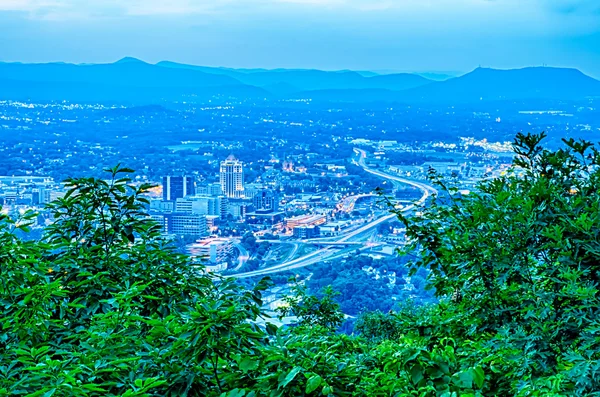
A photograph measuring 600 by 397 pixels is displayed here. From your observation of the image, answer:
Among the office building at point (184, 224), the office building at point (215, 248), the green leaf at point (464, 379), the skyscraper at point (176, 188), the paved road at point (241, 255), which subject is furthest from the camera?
the skyscraper at point (176, 188)

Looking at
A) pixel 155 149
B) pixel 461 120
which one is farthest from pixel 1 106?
pixel 461 120

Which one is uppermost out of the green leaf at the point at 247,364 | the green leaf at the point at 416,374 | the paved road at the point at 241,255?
the green leaf at the point at 247,364

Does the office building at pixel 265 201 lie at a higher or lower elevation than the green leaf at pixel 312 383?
lower

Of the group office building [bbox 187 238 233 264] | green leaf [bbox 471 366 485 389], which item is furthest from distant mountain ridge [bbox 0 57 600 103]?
green leaf [bbox 471 366 485 389]

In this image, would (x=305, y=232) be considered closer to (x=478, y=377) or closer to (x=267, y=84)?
(x=478, y=377)

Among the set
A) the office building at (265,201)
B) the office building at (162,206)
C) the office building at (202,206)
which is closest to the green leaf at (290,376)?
the office building at (202,206)

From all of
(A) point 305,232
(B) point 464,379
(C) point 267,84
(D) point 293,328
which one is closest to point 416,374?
(B) point 464,379

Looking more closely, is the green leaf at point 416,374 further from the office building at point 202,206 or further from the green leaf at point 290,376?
the office building at point 202,206
